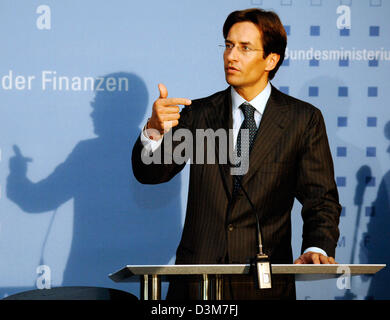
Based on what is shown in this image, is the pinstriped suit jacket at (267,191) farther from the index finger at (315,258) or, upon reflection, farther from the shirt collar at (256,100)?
the index finger at (315,258)

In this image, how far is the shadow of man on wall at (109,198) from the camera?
3.24m

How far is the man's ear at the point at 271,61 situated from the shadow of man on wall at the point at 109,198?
3.68 ft

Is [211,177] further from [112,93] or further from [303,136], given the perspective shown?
[112,93]

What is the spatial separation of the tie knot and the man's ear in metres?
0.25

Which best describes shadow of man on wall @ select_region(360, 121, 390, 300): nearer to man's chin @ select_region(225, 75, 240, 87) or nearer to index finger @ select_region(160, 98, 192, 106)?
man's chin @ select_region(225, 75, 240, 87)

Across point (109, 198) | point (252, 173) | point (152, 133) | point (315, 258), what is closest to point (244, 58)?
point (252, 173)

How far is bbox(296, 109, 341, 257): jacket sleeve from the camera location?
1.95 m

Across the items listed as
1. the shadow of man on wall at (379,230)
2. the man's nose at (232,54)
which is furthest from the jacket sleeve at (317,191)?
the shadow of man on wall at (379,230)

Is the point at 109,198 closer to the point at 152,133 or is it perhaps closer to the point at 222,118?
the point at 222,118

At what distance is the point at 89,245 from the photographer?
128 inches

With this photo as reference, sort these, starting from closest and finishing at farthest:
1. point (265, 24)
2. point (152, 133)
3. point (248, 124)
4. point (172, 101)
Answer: point (172, 101)
point (152, 133)
point (248, 124)
point (265, 24)

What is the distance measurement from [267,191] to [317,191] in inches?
8.7

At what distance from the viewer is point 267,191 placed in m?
2.08

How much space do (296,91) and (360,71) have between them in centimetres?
46
